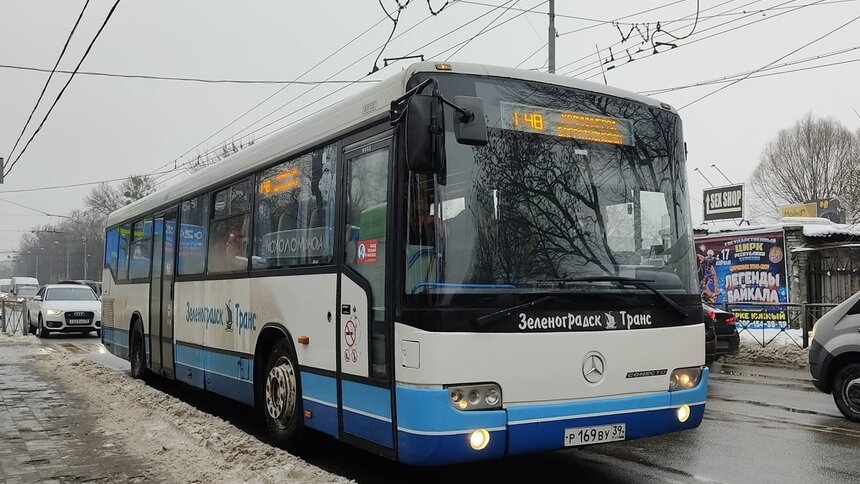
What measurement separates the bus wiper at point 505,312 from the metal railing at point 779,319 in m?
13.7

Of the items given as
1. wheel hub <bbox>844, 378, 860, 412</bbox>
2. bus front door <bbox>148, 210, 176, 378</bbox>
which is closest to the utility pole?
bus front door <bbox>148, 210, 176, 378</bbox>

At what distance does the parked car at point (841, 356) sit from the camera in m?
8.86

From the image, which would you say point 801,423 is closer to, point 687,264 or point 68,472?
point 687,264

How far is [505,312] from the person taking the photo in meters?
5.24

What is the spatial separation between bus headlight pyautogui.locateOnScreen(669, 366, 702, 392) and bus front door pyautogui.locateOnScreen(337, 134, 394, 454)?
2.19m

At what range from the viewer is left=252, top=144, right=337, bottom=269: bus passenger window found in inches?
263

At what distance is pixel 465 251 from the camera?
5.25m

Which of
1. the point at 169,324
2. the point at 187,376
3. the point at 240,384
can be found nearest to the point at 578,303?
the point at 240,384

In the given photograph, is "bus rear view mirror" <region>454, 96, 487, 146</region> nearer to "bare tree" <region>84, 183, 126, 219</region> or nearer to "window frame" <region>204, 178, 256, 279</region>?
"window frame" <region>204, 178, 256, 279</region>

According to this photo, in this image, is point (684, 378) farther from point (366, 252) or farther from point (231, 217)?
point (231, 217)

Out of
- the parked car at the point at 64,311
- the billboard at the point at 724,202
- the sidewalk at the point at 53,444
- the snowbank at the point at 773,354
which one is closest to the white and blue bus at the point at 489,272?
the sidewalk at the point at 53,444

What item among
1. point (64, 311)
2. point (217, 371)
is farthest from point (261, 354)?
point (64, 311)

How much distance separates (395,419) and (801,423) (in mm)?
5665

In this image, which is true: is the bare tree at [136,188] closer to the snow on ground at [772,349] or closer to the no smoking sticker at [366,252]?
the snow on ground at [772,349]
